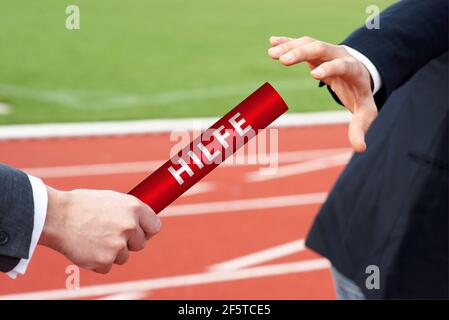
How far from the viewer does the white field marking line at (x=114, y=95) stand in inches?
356

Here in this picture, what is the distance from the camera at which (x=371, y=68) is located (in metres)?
1.67

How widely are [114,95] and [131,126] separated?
71.7 inches

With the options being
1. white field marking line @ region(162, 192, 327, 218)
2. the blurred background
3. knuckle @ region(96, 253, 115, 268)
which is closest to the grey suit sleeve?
knuckle @ region(96, 253, 115, 268)

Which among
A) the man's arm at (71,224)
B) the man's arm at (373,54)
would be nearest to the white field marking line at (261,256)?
the man's arm at (373,54)

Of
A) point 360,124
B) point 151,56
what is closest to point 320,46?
point 360,124

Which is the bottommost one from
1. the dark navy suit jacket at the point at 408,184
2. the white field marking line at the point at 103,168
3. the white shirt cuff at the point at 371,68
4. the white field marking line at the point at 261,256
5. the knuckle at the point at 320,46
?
the white field marking line at the point at 261,256

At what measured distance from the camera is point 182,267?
15.5 ft

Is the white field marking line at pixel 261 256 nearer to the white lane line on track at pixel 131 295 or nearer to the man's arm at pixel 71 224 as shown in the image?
the white lane line on track at pixel 131 295

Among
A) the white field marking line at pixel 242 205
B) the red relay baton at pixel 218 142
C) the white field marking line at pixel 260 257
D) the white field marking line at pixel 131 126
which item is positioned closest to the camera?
the red relay baton at pixel 218 142

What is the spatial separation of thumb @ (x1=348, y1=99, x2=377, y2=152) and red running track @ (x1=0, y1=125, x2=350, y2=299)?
2.89m

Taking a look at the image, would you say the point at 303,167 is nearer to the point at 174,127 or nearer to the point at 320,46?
the point at 174,127

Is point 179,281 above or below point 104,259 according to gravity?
below

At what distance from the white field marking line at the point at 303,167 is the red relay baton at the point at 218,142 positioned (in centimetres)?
481

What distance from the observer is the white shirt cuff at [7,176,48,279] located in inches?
55.4
